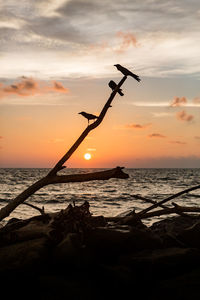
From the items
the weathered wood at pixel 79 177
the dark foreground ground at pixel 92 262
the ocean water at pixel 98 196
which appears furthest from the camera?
the ocean water at pixel 98 196

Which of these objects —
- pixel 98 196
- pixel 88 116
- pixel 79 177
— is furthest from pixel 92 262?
pixel 98 196

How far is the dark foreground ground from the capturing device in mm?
4566

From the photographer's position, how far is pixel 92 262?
5051mm

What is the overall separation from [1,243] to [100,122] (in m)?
2.45

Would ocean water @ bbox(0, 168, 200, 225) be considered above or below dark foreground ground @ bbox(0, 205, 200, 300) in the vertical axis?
below

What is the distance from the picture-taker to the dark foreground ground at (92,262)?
15.0 ft

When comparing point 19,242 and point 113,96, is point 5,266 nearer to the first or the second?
point 19,242

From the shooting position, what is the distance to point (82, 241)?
525 centimetres

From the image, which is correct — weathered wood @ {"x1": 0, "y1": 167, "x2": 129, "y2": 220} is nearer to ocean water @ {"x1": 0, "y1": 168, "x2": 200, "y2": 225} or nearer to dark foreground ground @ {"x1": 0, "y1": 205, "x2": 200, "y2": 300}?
dark foreground ground @ {"x1": 0, "y1": 205, "x2": 200, "y2": 300}

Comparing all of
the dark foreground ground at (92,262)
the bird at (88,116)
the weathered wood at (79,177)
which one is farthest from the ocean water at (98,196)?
the bird at (88,116)

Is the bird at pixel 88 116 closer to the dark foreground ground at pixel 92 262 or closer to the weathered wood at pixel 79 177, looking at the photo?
the weathered wood at pixel 79 177

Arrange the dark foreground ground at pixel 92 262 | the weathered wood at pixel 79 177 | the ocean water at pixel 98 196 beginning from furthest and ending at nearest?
the ocean water at pixel 98 196 < the weathered wood at pixel 79 177 < the dark foreground ground at pixel 92 262

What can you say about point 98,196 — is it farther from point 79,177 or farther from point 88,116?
point 88,116

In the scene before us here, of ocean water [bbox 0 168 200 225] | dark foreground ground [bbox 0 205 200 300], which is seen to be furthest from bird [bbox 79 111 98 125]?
ocean water [bbox 0 168 200 225]
